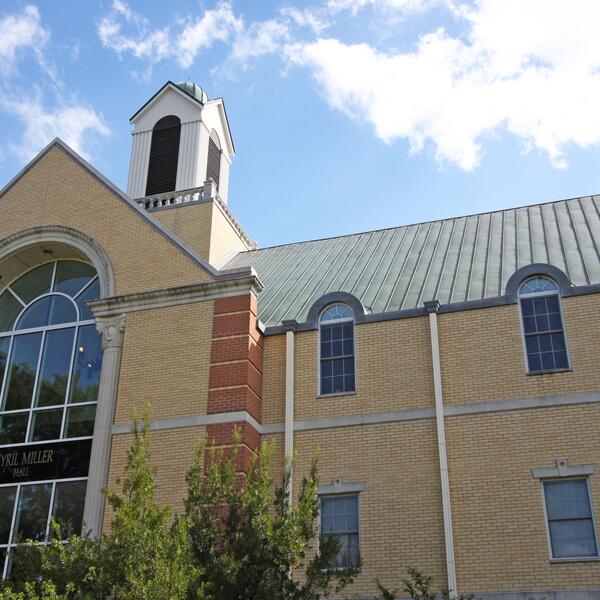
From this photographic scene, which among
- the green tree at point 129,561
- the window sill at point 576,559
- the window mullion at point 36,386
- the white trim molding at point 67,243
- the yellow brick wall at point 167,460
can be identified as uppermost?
the white trim molding at point 67,243

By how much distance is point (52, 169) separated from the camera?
2391 cm

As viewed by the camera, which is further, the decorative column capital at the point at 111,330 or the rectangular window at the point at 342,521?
the decorative column capital at the point at 111,330

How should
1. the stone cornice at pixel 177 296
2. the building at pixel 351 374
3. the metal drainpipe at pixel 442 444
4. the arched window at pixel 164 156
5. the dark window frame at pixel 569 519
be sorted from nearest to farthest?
the dark window frame at pixel 569 519
the metal drainpipe at pixel 442 444
the building at pixel 351 374
the stone cornice at pixel 177 296
the arched window at pixel 164 156

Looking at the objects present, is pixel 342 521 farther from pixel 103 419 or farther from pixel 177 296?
pixel 177 296

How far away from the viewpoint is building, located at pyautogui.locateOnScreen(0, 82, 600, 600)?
54.3 feet

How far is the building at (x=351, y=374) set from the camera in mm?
16562

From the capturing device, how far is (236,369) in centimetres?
1894

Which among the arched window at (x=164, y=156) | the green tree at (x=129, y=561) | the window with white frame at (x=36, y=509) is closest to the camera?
the green tree at (x=129, y=561)

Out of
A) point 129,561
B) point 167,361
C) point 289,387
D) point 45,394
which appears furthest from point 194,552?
point 45,394

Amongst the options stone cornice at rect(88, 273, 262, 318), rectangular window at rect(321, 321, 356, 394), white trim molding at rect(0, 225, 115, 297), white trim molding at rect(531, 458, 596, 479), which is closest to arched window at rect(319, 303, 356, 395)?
rectangular window at rect(321, 321, 356, 394)

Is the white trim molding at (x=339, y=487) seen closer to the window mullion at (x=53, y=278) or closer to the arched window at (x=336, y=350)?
the arched window at (x=336, y=350)

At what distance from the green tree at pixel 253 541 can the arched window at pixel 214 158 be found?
697 inches

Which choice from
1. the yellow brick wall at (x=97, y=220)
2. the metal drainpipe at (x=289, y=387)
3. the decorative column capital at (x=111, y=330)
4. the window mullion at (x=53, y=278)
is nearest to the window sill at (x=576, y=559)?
the metal drainpipe at (x=289, y=387)

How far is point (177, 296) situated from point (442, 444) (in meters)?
7.34
